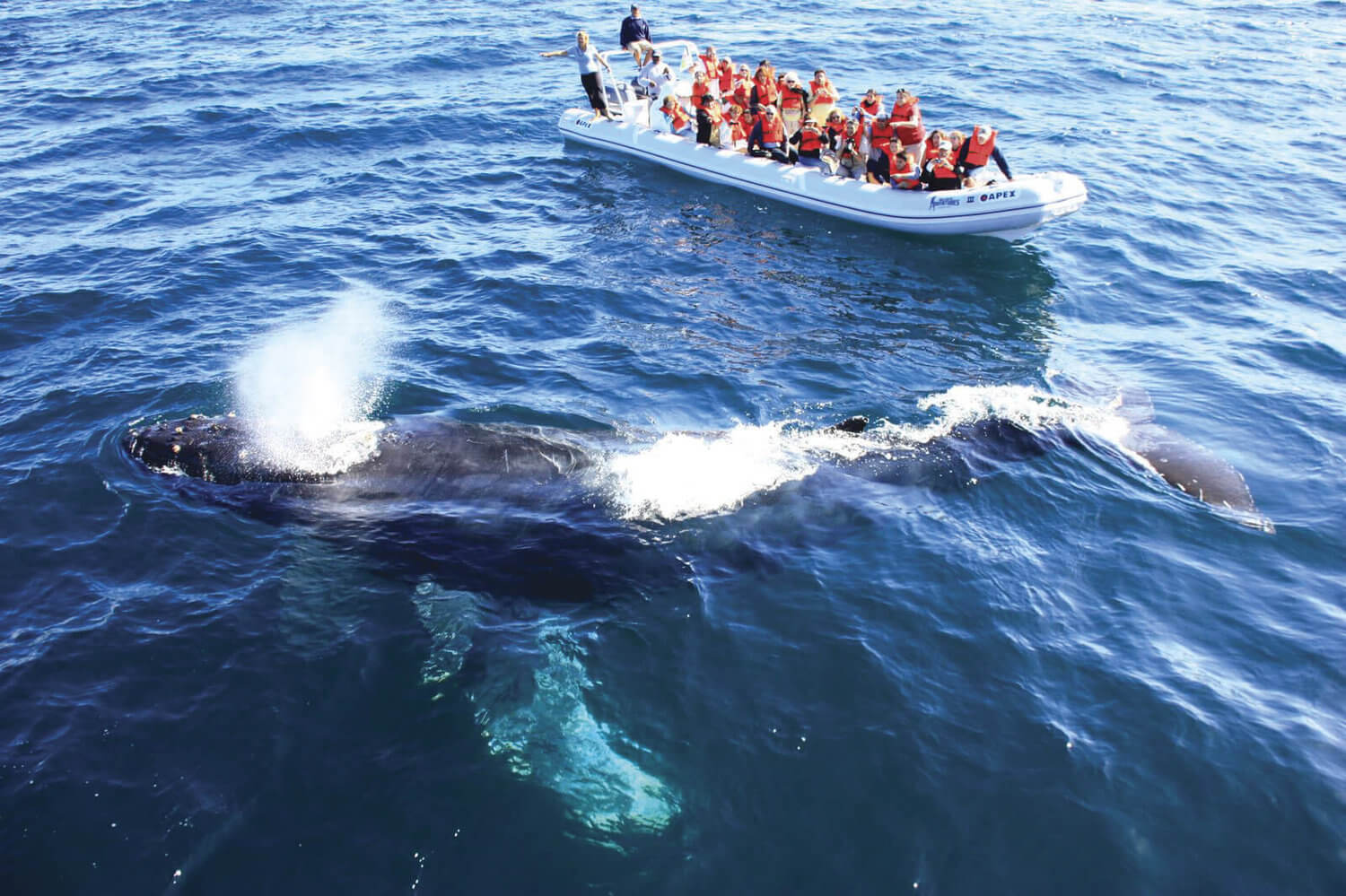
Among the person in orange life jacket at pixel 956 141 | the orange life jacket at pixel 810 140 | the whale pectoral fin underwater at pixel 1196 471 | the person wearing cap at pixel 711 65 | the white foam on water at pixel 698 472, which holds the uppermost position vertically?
the person wearing cap at pixel 711 65

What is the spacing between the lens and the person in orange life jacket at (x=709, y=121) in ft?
90.5

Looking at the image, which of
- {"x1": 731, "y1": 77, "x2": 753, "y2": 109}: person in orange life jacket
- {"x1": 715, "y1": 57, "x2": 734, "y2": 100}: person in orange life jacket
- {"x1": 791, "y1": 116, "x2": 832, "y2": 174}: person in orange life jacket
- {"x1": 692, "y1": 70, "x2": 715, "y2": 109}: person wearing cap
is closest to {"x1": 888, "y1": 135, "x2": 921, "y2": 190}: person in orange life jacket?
{"x1": 791, "y1": 116, "x2": 832, "y2": 174}: person in orange life jacket

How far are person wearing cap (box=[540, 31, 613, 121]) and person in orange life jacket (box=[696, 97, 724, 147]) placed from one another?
424 cm

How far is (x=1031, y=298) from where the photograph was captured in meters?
21.1

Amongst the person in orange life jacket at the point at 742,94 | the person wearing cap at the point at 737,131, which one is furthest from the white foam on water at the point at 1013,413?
the person in orange life jacket at the point at 742,94

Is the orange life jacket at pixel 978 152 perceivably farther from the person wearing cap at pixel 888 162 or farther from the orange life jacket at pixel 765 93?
the orange life jacket at pixel 765 93

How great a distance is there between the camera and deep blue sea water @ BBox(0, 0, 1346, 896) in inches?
363

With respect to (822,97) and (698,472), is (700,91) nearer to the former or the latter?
(822,97)

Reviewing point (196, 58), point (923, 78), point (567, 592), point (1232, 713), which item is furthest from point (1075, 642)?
point (196, 58)

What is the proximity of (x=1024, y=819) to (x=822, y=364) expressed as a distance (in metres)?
10.4

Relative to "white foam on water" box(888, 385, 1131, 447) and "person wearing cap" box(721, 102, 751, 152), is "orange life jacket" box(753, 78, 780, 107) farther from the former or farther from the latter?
"white foam on water" box(888, 385, 1131, 447)

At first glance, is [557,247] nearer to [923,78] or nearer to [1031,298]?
[1031,298]

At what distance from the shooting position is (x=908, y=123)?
80.3 ft

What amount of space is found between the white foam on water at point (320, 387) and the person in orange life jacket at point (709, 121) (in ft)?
39.1
